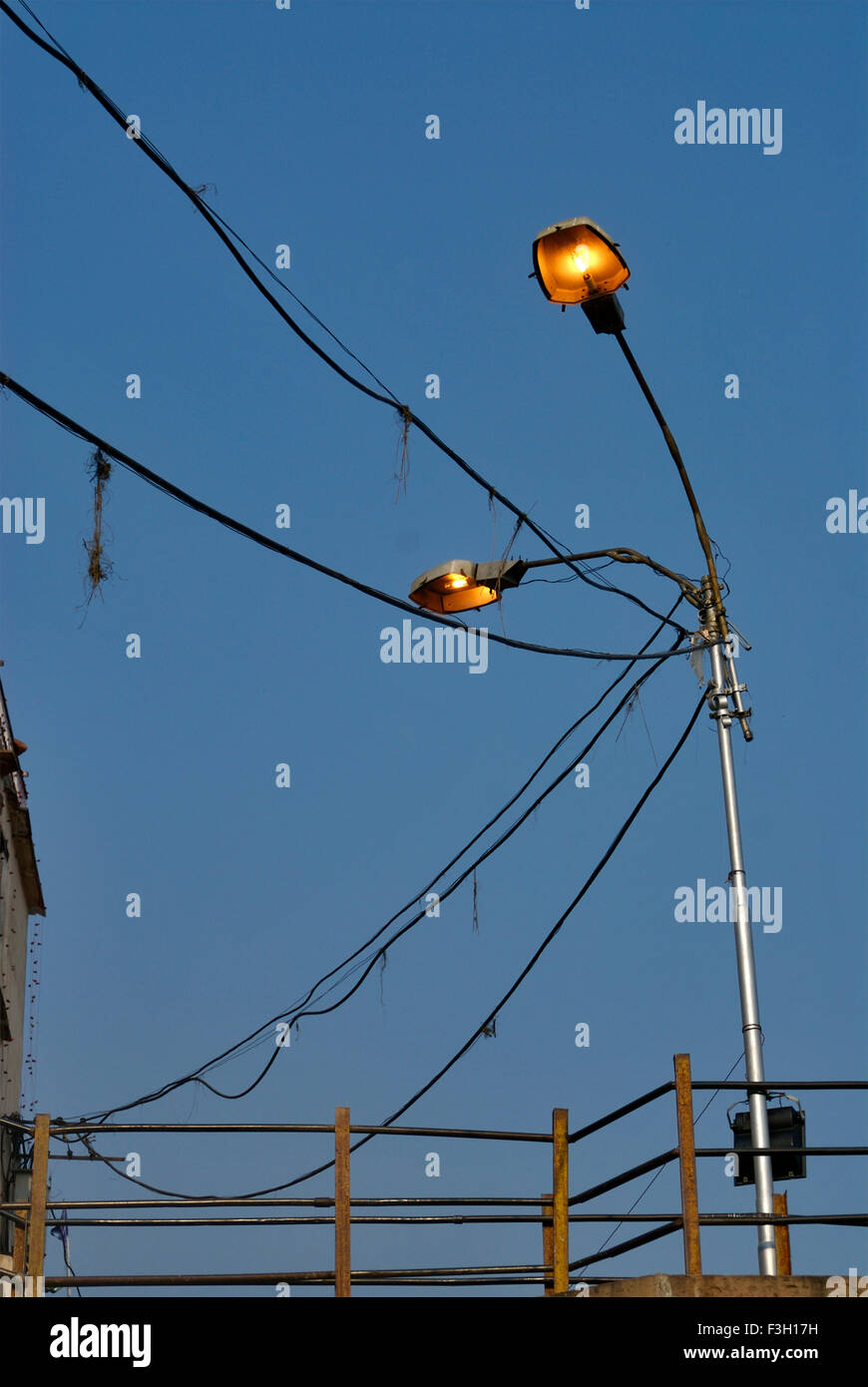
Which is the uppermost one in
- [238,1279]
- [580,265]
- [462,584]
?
[580,265]

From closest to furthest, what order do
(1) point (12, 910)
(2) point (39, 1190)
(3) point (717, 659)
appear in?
(2) point (39, 1190) < (3) point (717, 659) < (1) point (12, 910)

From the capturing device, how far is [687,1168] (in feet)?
29.8

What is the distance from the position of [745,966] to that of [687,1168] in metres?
2.09

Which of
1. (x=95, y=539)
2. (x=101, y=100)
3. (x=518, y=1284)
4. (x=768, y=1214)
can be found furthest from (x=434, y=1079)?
(x=101, y=100)

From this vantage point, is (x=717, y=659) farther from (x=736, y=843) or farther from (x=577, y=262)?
(x=577, y=262)

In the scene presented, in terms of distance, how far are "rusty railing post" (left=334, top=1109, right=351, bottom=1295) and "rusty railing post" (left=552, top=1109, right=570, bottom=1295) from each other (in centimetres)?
151

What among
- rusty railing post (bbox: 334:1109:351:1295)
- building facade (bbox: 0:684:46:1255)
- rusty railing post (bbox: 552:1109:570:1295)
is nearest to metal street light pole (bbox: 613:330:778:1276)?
rusty railing post (bbox: 552:1109:570:1295)

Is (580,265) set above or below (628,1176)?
above

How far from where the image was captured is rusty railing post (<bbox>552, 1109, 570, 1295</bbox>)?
10.6 meters

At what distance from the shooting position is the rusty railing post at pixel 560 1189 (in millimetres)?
10641

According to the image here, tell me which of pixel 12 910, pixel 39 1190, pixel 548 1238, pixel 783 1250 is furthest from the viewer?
pixel 12 910

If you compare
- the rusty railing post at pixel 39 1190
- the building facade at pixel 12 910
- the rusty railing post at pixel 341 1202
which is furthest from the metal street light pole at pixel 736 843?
the building facade at pixel 12 910

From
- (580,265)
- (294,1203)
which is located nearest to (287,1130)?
(294,1203)
